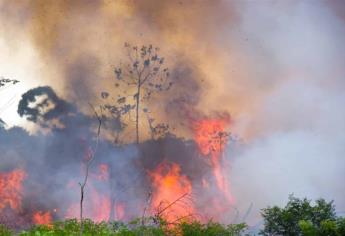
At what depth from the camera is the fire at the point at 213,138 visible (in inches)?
1754

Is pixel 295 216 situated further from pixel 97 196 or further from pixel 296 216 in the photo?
pixel 97 196

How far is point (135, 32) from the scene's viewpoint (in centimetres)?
4672

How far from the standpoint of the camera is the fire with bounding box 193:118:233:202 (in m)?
44.6

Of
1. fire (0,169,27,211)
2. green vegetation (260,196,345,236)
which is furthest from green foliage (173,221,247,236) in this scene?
fire (0,169,27,211)

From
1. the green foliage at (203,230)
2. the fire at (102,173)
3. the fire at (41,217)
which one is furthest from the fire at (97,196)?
the green foliage at (203,230)

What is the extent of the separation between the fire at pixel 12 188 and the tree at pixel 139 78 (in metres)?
10.0

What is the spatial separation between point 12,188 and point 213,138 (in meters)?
16.9

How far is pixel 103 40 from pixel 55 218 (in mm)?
16604

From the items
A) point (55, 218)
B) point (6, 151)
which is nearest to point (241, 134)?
point (55, 218)

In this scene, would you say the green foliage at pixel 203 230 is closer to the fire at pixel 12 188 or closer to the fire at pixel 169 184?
the fire at pixel 169 184

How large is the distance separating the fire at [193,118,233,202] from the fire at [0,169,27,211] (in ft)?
48.5

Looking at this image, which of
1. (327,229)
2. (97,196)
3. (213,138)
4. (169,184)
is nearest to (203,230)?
(327,229)

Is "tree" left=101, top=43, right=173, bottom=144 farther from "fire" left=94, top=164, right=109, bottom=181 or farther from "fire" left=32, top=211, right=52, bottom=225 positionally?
"fire" left=32, top=211, right=52, bottom=225

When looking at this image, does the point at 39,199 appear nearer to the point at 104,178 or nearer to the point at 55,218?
the point at 55,218
